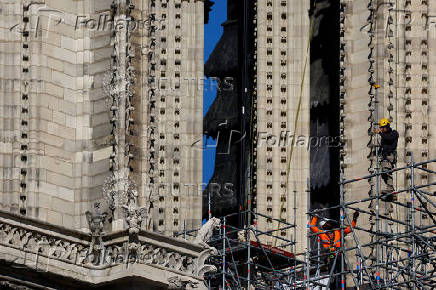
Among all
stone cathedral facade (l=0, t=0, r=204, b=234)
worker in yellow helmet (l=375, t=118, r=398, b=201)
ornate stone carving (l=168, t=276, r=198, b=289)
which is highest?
stone cathedral facade (l=0, t=0, r=204, b=234)

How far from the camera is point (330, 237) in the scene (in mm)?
69688

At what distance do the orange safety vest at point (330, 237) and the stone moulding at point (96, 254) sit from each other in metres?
10.3

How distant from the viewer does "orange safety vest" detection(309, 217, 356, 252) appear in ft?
225

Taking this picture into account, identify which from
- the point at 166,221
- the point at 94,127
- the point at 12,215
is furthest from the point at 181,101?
the point at 12,215

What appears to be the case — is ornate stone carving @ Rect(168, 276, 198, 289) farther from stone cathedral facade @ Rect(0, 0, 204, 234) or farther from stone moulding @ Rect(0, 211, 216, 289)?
stone cathedral facade @ Rect(0, 0, 204, 234)

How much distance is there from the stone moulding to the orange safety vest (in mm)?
10263

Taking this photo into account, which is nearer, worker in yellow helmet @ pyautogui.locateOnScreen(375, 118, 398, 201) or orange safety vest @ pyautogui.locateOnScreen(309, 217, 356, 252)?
worker in yellow helmet @ pyautogui.locateOnScreen(375, 118, 398, 201)

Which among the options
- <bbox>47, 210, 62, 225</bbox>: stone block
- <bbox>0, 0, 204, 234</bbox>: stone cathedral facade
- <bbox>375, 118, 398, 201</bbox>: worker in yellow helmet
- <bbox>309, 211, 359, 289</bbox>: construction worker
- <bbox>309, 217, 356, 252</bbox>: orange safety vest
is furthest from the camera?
<bbox>309, 217, 356, 252</bbox>: orange safety vest

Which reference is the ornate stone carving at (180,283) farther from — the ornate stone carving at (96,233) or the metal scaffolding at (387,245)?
the metal scaffolding at (387,245)

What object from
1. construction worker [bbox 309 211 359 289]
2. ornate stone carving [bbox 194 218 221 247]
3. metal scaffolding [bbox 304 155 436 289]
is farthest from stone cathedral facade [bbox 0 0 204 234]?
construction worker [bbox 309 211 359 289]

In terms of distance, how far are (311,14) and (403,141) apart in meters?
6.90

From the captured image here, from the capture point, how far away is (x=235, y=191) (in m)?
78.3

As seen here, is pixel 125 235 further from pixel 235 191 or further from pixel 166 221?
pixel 235 191

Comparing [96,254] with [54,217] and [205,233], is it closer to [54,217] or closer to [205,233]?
[54,217]
